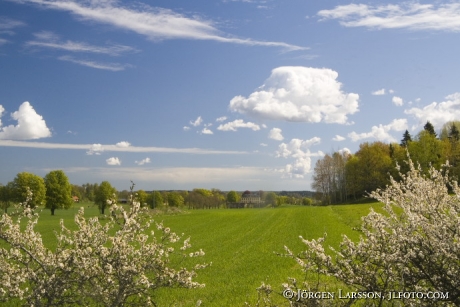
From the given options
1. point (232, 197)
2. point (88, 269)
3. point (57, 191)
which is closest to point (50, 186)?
point (57, 191)

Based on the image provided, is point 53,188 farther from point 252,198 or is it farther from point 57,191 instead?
point 252,198

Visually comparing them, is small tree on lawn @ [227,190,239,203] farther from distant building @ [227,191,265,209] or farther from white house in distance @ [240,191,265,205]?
distant building @ [227,191,265,209]

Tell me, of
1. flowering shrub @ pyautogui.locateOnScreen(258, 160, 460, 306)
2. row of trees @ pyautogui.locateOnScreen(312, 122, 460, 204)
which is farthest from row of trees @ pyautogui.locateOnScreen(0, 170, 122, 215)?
flowering shrub @ pyautogui.locateOnScreen(258, 160, 460, 306)

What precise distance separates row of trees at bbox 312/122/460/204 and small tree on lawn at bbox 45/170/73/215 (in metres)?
56.8

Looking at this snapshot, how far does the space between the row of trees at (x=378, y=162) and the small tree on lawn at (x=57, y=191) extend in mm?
56765

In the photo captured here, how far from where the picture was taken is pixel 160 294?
12930mm

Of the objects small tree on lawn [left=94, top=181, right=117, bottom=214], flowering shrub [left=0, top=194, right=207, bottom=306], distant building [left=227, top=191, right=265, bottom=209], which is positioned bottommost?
distant building [left=227, top=191, right=265, bottom=209]

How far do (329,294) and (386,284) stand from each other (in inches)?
36.8

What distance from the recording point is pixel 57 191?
76.8 meters

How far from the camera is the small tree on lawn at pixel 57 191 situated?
76.2 m

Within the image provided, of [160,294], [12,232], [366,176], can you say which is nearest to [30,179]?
[366,176]

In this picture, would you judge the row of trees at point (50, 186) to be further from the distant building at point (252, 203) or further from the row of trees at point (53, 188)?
the distant building at point (252, 203)

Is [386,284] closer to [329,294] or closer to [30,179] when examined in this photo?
[329,294]

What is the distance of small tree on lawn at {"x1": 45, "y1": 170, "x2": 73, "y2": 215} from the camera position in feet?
250
